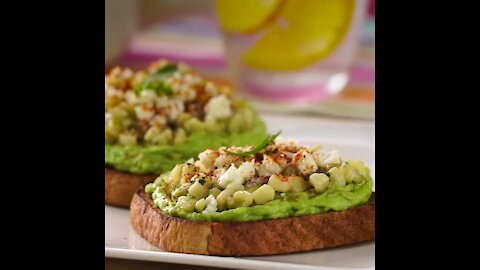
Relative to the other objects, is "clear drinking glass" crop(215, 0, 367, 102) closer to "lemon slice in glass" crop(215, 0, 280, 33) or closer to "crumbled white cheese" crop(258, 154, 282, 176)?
"lemon slice in glass" crop(215, 0, 280, 33)

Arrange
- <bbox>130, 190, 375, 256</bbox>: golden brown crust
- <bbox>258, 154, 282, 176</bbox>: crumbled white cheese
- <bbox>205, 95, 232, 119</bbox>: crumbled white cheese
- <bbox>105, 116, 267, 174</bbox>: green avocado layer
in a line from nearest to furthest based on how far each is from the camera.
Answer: <bbox>130, 190, 375, 256</bbox>: golden brown crust
<bbox>258, 154, 282, 176</bbox>: crumbled white cheese
<bbox>105, 116, 267, 174</bbox>: green avocado layer
<bbox>205, 95, 232, 119</bbox>: crumbled white cheese

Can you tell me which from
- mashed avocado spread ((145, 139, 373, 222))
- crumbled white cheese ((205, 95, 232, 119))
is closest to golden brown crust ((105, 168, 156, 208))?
crumbled white cheese ((205, 95, 232, 119))

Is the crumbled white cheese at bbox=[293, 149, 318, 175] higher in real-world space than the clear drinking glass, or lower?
lower

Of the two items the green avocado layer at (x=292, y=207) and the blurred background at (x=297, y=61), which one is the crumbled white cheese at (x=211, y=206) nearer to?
the green avocado layer at (x=292, y=207)

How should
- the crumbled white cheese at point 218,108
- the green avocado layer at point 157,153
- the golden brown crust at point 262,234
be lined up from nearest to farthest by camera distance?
the golden brown crust at point 262,234
the green avocado layer at point 157,153
the crumbled white cheese at point 218,108

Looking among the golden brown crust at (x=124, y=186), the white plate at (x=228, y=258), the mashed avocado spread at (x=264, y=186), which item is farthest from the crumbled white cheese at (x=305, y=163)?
the golden brown crust at (x=124, y=186)

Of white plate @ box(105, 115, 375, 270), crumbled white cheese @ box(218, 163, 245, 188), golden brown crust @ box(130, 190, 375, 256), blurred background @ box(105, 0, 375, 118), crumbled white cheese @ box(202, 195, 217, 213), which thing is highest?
blurred background @ box(105, 0, 375, 118)
